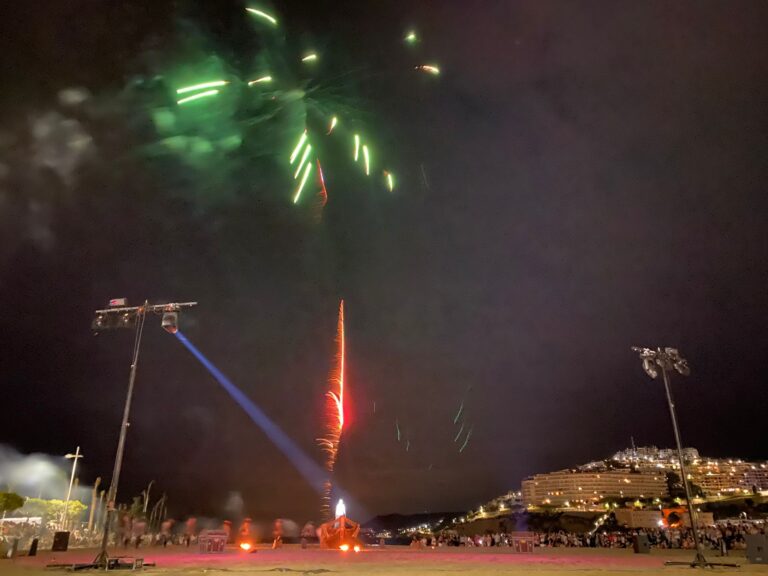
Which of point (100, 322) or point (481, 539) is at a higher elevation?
point (100, 322)

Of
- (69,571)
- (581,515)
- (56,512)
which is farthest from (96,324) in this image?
(581,515)

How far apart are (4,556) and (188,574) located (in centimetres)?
1206

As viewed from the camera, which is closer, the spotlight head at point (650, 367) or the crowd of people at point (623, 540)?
the spotlight head at point (650, 367)

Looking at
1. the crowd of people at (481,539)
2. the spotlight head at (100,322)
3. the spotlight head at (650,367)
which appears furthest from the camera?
the crowd of people at (481,539)

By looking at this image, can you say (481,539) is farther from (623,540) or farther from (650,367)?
(650,367)

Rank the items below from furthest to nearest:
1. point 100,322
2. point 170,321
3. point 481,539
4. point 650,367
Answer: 1. point 481,539
2. point 650,367
3. point 100,322
4. point 170,321

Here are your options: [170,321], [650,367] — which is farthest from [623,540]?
[170,321]

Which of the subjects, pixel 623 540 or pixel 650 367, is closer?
pixel 650 367

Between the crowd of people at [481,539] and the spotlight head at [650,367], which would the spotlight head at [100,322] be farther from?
the spotlight head at [650,367]

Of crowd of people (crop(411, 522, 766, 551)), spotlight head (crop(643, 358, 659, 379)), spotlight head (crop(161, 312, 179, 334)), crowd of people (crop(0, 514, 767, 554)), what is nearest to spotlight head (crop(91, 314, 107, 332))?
spotlight head (crop(161, 312, 179, 334))

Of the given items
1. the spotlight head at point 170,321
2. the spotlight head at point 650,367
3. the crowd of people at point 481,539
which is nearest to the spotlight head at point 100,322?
the spotlight head at point 170,321

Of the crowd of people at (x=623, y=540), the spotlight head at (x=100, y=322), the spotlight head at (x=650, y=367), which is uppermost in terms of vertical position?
the spotlight head at (x=100, y=322)

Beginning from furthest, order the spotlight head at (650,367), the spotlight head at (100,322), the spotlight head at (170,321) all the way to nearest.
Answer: the spotlight head at (650,367), the spotlight head at (100,322), the spotlight head at (170,321)

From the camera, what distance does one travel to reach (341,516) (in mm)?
34344
